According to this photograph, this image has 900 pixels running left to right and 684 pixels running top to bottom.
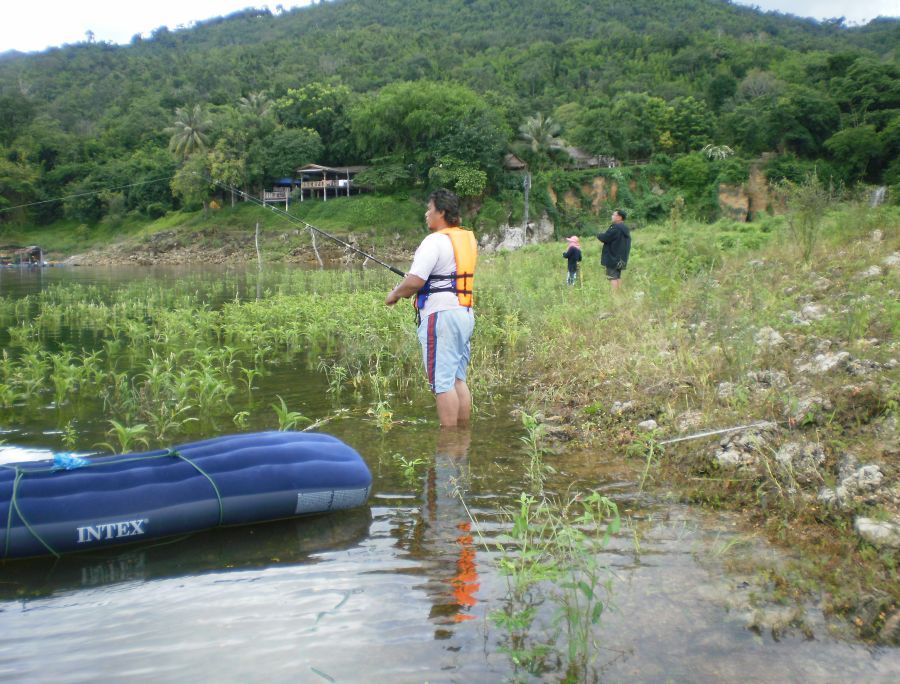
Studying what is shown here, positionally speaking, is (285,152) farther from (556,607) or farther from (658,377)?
(556,607)

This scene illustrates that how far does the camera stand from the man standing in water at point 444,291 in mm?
5691

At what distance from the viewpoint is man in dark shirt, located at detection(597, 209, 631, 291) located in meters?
12.6

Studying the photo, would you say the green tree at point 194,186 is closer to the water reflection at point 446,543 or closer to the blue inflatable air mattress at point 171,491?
the water reflection at point 446,543

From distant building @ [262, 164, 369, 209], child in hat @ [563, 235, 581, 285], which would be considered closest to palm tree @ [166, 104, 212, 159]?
distant building @ [262, 164, 369, 209]

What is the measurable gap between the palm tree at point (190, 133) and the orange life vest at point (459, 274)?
64458 millimetres

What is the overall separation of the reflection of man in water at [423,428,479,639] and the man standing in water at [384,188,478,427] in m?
0.70

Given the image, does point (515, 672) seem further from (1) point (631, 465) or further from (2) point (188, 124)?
(2) point (188, 124)

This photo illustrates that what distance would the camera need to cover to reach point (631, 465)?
5121 mm

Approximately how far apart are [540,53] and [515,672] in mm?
120428

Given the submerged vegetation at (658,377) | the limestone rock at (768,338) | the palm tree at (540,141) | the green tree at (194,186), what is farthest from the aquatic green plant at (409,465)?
the palm tree at (540,141)

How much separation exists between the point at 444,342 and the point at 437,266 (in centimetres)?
65

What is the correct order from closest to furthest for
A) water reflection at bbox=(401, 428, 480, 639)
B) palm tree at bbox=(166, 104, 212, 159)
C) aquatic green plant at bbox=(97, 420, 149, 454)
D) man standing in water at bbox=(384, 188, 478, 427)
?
water reflection at bbox=(401, 428, 480, 639)
aquatic green plant at bbox=(97, 420, 149, 454)
man standing in water at bbox=(384, 188, 478, 427)
palm tree at bbox=(166, 104, 212, 159)

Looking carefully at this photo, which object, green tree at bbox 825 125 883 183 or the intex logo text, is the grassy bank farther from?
green tree at bbox 825 125 883 183

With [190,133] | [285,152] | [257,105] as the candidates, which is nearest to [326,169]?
[285,152]
